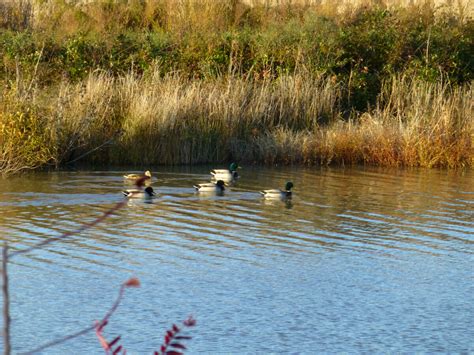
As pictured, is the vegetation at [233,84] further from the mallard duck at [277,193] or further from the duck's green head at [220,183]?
the mallard duck at [277,193]

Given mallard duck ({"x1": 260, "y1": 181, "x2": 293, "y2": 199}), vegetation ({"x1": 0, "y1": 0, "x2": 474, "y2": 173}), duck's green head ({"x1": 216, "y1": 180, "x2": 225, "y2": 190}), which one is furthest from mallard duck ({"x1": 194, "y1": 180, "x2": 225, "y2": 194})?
vegetation ({"x1": 0, "y1": 0, "x2": 474, "y2": 173})

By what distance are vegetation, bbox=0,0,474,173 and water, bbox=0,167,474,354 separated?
2253 mm

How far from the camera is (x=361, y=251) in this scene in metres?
11.0

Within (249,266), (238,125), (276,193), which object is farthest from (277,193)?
(238,125)

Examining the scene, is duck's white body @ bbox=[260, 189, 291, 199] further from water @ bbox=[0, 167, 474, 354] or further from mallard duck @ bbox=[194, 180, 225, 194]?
mallard duck @ bbox=[194, 180, 225, 194]

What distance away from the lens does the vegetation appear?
18.2 meters

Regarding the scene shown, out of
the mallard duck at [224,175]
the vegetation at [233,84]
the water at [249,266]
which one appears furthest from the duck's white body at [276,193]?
the vegetation at [233,84]

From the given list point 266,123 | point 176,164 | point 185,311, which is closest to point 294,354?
point 185,311

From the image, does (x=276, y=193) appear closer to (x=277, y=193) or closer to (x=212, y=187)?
(x=277, y=193)

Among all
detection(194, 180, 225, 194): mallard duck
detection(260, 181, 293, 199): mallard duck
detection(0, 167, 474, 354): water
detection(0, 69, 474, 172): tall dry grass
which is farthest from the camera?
detection(0, 69, 474, 172): tall dry grass

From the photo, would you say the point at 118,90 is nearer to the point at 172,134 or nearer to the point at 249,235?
the point at 172,134

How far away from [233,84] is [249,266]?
10.2m

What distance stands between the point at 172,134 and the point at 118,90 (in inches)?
55.5

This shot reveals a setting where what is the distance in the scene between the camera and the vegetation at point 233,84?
715 inches
